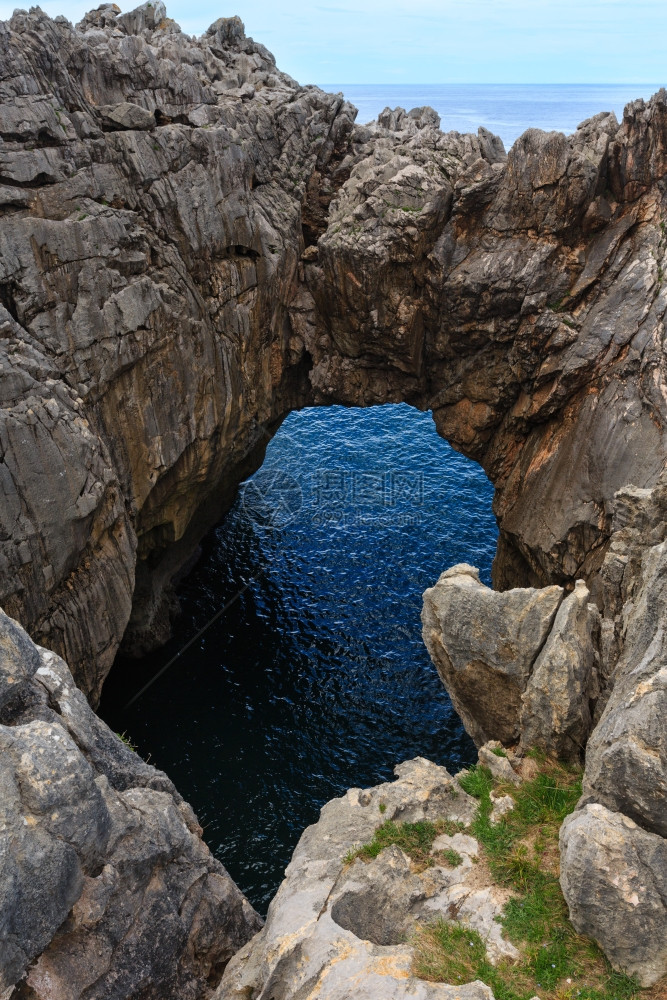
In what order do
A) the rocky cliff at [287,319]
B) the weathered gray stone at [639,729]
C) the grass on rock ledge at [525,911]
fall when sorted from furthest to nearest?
the rocky cliff at [287,319] < the weathered gray stone at [639,729] < the grass on rock ledge at [525,911]

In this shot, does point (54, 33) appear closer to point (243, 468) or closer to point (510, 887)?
point (243, 468)

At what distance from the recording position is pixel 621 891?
14.6 m

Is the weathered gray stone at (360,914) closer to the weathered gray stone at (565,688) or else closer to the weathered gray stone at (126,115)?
the weathered gray stone at (565,688)

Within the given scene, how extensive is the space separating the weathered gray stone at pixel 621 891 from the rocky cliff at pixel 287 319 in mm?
2977

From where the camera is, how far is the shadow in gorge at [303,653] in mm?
30844

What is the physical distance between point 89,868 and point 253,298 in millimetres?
26076

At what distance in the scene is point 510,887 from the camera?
54.4 ft

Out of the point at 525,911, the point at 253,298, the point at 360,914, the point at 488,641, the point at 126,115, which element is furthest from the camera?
the point at 253,298

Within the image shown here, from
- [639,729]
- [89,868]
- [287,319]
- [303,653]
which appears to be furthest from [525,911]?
[287,319]

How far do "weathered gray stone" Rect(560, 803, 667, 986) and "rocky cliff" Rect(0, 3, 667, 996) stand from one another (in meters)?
2.98

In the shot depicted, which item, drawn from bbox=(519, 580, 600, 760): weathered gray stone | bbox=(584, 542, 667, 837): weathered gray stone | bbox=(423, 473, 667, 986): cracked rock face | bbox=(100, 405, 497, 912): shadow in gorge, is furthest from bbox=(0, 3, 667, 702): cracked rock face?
bbox=(584, 542, 667, 837): weathered gray stone

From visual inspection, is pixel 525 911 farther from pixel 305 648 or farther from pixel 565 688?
pixel 305 648

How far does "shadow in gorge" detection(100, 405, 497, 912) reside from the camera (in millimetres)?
30844

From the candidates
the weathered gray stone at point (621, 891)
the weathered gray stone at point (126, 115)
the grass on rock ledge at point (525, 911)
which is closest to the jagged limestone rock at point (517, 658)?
the grass on rock ledge at point (525, 911)
